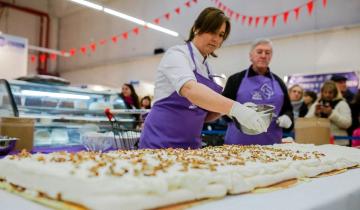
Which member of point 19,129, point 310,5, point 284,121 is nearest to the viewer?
point 19,129

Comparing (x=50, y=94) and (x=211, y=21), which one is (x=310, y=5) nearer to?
(x=50, y=94)

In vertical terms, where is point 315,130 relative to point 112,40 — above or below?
below

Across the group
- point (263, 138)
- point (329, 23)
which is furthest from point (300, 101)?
point (263, 138)

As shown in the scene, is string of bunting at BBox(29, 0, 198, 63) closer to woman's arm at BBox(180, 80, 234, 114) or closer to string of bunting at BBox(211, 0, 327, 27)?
string of bunting at BBox(211, 0, 327, 27)

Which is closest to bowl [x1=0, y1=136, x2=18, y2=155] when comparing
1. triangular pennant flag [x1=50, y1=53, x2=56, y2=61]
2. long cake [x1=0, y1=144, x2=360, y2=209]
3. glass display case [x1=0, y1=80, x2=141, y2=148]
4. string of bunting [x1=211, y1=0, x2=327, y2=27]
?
glass display case [x1=0, y1=80, x2=141, y2=148]

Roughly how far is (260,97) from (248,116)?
1052 millimetres

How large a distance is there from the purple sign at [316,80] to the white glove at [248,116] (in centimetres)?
514

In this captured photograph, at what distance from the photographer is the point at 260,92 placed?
7.93 feet

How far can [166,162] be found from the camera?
0.91 m

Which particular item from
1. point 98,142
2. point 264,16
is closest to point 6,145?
point 98,142

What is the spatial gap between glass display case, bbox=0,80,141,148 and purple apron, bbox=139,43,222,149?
1344 mm

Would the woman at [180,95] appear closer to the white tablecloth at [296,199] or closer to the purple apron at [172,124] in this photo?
the purple apron at [172,124]

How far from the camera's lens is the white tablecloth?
72 centimetres

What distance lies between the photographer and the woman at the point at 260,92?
2350 mm
